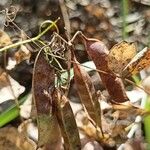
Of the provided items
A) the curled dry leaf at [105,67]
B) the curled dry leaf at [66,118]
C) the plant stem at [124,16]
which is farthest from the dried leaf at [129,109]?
the plant stem at [124,16]

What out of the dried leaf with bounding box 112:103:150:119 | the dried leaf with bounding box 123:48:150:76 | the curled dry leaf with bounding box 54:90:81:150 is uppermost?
the dried leaf with bounding box 123:48:150:76

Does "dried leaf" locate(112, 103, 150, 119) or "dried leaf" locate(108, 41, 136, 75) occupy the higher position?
"dried leaf" locate(108, 41, 136, 75)

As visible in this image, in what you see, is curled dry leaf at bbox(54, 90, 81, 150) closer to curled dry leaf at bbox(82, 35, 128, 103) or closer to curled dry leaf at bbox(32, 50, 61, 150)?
curled dry leaf at bbox(32, 50, 61, 150)

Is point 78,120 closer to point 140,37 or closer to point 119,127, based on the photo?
point 119,127

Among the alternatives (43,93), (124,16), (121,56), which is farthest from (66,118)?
(124,16)

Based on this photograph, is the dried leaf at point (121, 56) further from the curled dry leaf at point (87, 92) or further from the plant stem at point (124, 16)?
the plant stem at point (124, 16)

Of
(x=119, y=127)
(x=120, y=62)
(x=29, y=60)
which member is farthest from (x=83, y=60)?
(x=120, y=62)

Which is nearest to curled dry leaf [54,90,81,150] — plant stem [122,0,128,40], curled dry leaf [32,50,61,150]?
curled dry leaf [32,50,61,150]
